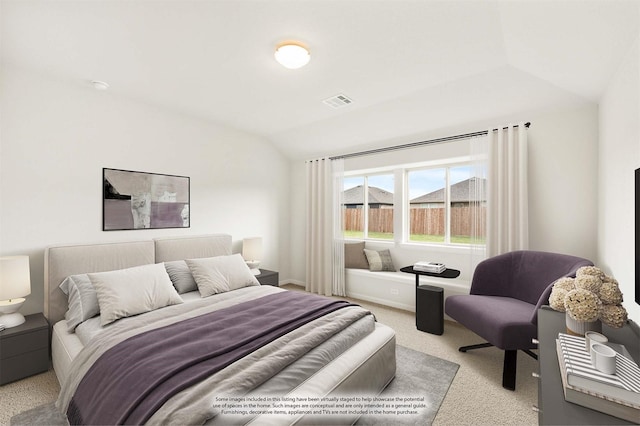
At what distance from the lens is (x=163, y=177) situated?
3.45m

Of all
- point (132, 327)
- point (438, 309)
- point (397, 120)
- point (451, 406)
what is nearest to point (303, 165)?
point (397, 120)

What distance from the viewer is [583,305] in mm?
1375

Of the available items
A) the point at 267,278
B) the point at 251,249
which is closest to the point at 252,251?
the point at 251,249

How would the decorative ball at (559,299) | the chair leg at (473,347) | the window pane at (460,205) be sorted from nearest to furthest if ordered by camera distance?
1. the decorative ball at (559,299)
2. the chair leg at (473,347)
3. the window pane at (460,205)

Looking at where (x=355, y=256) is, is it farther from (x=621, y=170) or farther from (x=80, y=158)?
(x=80, y=158)

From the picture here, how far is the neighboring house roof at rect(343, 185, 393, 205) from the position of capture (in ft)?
14.8

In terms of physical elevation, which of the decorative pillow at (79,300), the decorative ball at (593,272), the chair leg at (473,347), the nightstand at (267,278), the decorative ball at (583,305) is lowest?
the chair leg at (473,347)

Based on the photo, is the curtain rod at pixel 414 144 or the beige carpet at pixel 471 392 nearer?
the beige carpet at pixel 471 392

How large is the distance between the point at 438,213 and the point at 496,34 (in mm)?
2424

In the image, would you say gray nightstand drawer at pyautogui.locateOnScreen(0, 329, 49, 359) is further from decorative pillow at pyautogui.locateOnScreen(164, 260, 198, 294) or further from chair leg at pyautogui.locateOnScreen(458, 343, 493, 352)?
chair leg at pyautogui.locateOnScreen(458, 343, 493, 352)

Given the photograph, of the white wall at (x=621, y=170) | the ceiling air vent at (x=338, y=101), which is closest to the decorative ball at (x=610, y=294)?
the white wall at (x=621, y=170)

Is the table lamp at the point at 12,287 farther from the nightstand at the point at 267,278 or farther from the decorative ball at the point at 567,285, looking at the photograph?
the decorative ball at the point at 567,285

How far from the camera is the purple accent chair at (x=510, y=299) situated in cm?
215

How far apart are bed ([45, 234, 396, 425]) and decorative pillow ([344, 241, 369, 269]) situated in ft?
5.90
